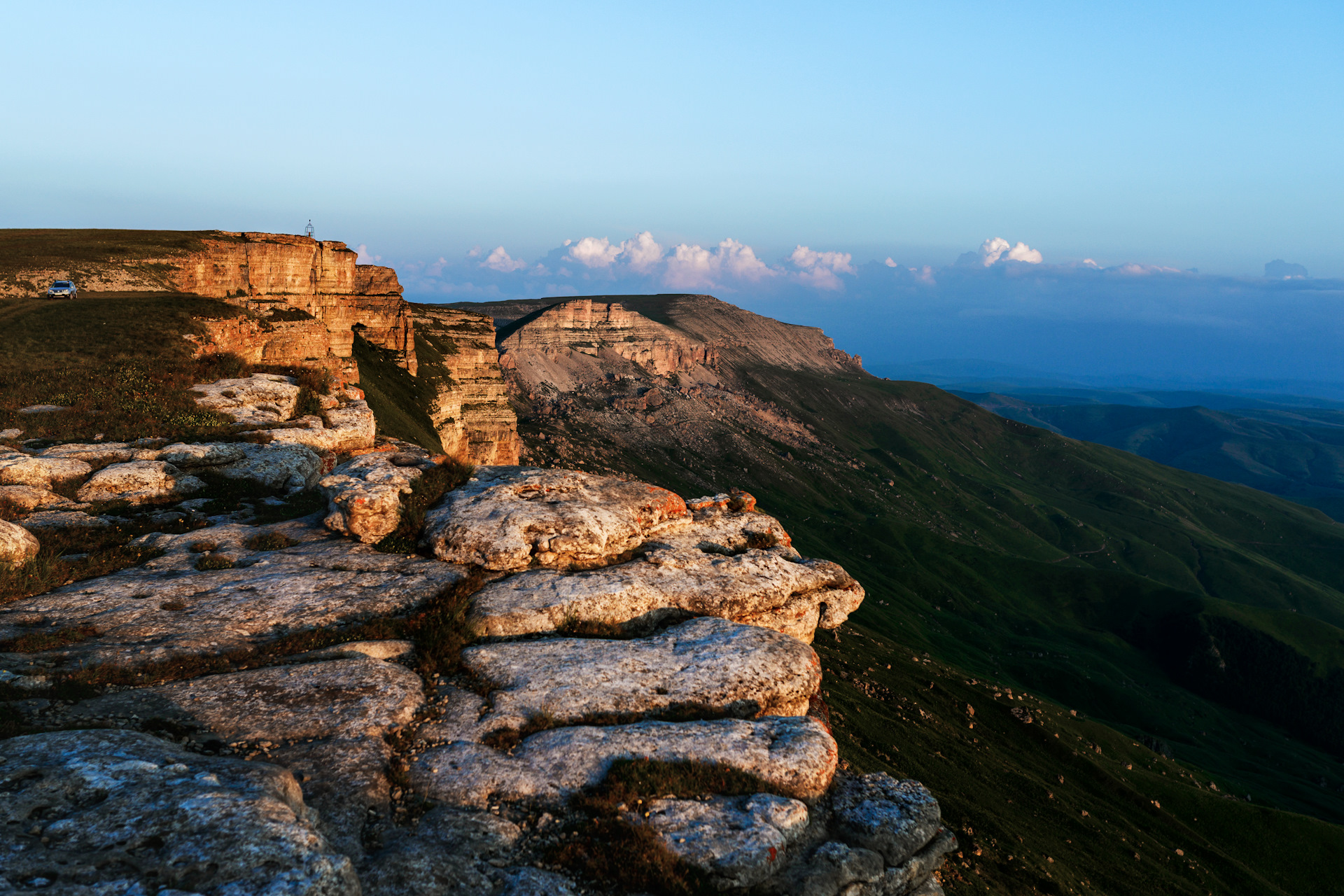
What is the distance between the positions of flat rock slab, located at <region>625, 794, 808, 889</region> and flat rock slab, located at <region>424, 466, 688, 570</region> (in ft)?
30.1

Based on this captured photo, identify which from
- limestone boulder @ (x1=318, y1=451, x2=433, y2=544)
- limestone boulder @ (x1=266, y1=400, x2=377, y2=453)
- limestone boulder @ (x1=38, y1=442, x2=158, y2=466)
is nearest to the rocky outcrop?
limestone boulder @ (x1=318, y1=451, x2=433, y2=544)

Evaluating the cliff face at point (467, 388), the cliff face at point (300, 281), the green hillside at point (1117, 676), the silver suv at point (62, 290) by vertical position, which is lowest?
the green hillside at point (1117, 676)

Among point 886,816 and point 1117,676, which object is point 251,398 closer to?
point 886,816

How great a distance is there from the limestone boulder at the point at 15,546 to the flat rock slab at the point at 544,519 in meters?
10.1

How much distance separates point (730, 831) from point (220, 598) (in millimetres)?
14049

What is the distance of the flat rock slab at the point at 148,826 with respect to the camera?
773 cm

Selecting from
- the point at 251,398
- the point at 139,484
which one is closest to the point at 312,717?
the point at 139,484

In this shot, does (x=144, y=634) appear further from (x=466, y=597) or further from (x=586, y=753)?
(x=586, y=753)

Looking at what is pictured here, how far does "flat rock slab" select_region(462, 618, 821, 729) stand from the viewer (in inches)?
576

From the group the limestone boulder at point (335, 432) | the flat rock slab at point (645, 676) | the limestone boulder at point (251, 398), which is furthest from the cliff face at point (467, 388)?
the flat rock slab at point (645, 676)

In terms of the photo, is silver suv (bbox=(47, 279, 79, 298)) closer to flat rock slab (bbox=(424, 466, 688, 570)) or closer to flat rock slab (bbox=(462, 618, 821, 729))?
flat rock slab (bbox=(424, 466, 688, 570))

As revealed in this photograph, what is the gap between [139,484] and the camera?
24.8 meters

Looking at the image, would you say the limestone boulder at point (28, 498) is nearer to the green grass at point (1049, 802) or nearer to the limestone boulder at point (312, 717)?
the limestone boulder at point (312, 717)

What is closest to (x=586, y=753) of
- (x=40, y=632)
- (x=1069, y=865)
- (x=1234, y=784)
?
(x=40, y=632)
